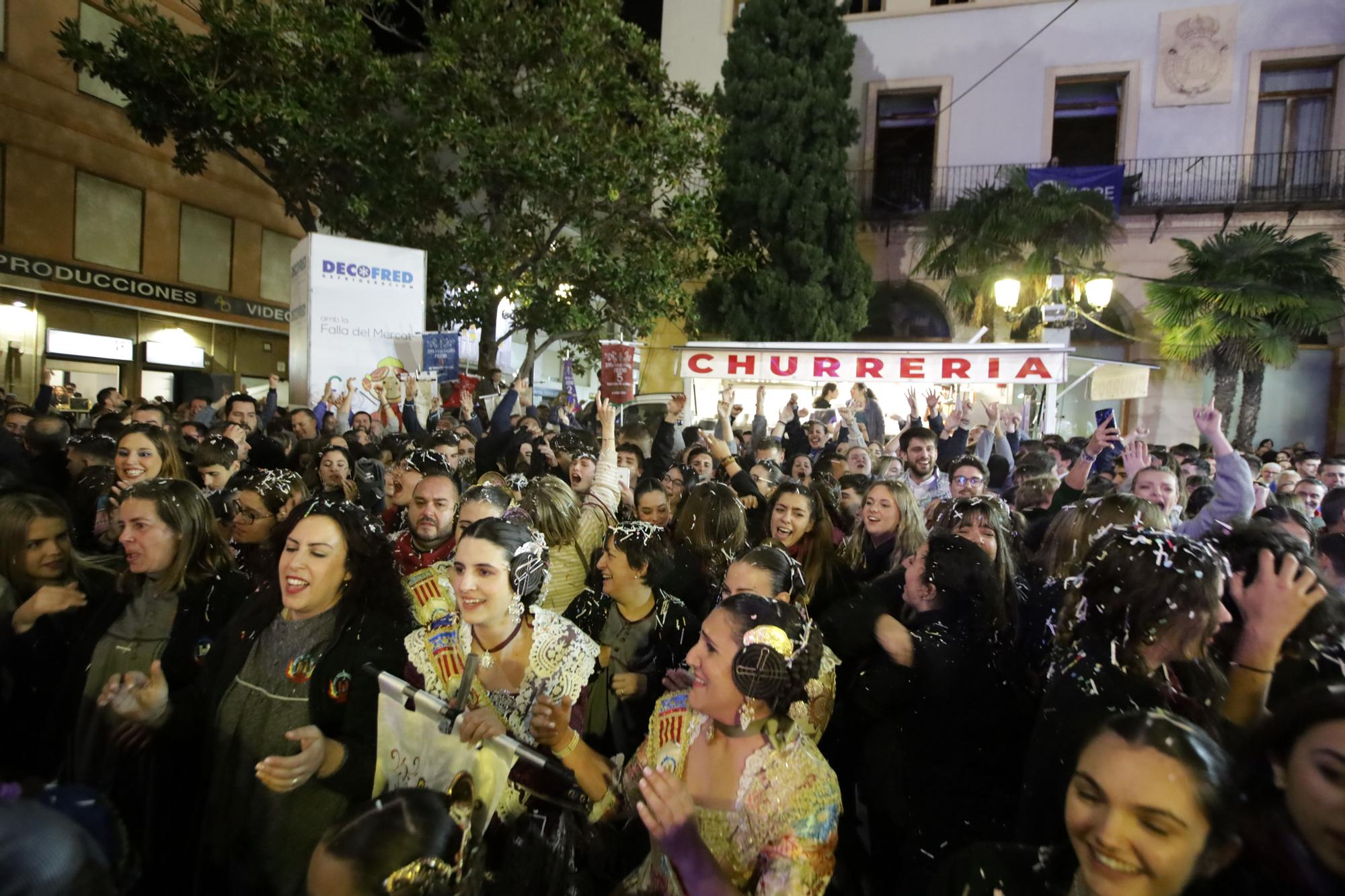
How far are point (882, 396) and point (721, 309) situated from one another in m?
6.50

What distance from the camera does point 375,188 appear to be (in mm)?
12836

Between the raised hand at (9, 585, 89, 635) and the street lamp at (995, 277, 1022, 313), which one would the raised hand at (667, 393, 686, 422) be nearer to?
the raised hand at (9, 585, 89, 635)

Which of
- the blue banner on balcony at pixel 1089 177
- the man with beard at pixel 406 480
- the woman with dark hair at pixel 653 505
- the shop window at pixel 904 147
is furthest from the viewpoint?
the shop window at pixel 904 147

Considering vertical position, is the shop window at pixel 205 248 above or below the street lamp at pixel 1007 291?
above

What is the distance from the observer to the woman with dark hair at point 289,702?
236 centimetres

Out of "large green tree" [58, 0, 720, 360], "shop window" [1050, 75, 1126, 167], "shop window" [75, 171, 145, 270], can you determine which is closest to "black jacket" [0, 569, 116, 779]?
"large green tree" [58, 0, 720, 360]

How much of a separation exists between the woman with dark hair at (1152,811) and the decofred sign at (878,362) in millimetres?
9383

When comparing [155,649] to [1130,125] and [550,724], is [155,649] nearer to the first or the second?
[550,724]

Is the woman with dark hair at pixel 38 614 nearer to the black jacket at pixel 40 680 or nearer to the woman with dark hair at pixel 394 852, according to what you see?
the black jacket at pixel 40 680

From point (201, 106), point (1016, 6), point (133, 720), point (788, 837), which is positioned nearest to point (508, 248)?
point (201, 106)

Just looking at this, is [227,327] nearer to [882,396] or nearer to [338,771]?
[882,396]

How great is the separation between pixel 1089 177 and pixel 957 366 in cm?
1002

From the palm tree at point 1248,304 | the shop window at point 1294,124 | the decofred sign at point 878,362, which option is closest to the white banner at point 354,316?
the decofred sign at point 878,362

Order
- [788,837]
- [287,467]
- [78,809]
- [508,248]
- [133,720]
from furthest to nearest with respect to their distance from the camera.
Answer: [508,248] → [287,467] → [133,720] → [788,837] → [78,809]
